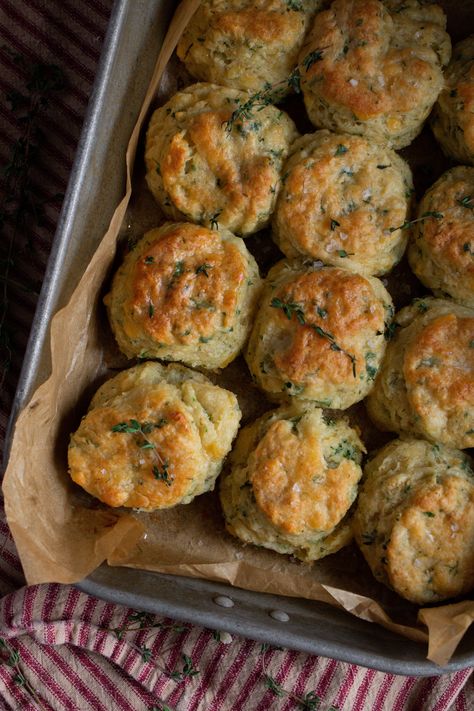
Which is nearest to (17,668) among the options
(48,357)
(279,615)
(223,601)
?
(223,601)

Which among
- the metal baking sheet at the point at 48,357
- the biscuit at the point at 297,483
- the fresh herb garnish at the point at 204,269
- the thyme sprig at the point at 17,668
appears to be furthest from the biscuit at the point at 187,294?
the thyme sprig at the point at 17,668

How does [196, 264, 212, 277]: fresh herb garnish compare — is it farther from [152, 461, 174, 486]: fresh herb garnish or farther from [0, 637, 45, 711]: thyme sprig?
[0, 637, 45, 711]: thyme sprig

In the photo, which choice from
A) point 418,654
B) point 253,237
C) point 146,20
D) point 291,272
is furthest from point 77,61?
Result: point 418,654

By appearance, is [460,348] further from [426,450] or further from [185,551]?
[185,551]

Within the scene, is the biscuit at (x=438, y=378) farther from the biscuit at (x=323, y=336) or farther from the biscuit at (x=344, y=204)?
the biscuit at (x=344, y=204)

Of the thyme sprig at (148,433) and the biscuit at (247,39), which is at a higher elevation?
the biscuit at (247,39)

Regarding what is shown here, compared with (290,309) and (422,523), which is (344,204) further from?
(422,523)
